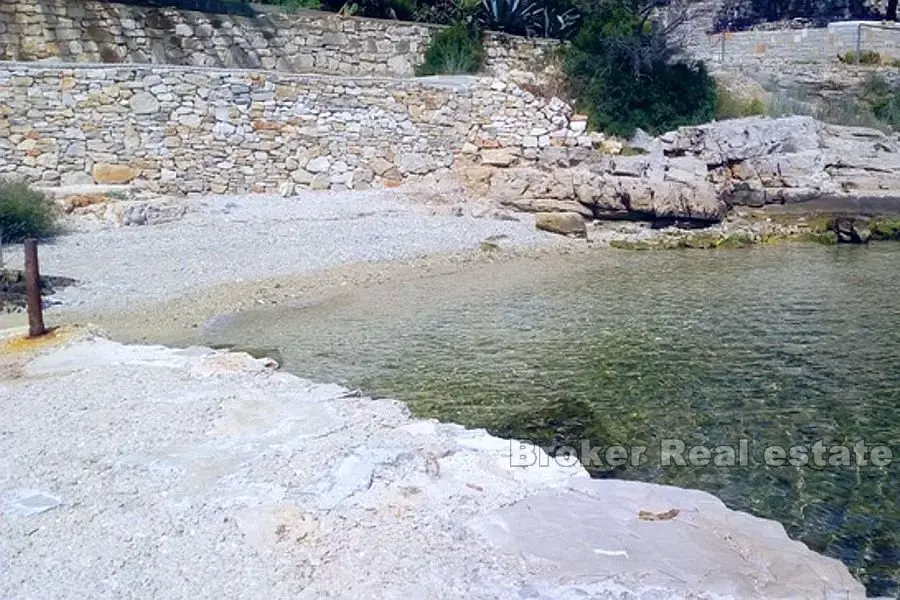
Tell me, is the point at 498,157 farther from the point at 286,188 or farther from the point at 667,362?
the point at 667,362

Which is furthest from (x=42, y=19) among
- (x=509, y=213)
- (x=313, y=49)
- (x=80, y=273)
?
(x=509, y=213)

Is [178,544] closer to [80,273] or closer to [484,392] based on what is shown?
[484,392]

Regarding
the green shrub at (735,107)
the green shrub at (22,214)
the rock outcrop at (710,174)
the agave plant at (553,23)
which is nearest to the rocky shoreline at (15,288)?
the green shrub at (22,214)

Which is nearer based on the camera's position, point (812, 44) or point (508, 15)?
point (508, 15)

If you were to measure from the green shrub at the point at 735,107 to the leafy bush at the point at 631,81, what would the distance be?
30 cm

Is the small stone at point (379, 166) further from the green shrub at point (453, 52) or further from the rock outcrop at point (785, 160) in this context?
the rock outcrop at point (785, 160)

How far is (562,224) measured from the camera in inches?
701

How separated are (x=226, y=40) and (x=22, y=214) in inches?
321

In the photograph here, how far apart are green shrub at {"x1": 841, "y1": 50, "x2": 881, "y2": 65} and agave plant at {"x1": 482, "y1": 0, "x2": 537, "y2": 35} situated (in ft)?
34.0

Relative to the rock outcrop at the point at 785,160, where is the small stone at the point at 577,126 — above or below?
above

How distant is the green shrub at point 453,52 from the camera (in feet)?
72.8

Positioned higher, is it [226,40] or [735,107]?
[226,40]

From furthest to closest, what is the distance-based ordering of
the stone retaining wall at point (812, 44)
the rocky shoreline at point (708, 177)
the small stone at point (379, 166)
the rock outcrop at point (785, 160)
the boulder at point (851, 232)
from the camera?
1. the stone retaining wall at point (812, 44)
2. the rock outcrop at point (785, 160)
3. the small stone at point (379, 166)
4. the rocky shoreline at point (708, 177)
5. the boulder at point (851, 232)

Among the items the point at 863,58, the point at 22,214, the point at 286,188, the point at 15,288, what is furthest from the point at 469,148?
the point at 863,58
